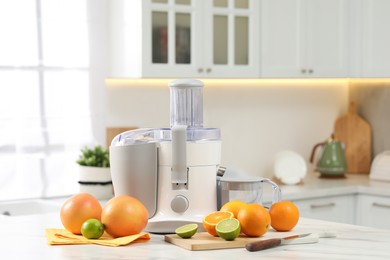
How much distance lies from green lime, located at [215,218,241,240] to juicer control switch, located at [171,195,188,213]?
0.62ft

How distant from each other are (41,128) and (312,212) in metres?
1.55

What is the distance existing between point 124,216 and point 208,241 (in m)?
0.25

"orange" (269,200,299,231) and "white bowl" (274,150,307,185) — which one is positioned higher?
"orange" (269,200,299,231)

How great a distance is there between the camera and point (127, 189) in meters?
2.60

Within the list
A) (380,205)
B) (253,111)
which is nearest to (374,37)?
(253,111)

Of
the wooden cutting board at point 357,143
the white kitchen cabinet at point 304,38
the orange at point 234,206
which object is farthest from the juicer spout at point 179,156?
the wooden cutting board at point 357,143

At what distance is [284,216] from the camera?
2.52m

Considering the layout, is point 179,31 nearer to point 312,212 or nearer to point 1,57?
point 1,57

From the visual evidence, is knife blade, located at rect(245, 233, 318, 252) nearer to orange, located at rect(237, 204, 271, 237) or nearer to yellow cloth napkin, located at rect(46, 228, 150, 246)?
orange, located at rect(237, 204, 271, 237)

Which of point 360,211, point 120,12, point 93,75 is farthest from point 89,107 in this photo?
point 360,211

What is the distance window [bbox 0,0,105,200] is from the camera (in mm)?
4180

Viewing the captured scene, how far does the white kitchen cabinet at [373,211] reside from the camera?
4.58 metres

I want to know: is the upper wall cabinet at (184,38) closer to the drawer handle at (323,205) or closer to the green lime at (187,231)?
the drawer handle at (323,205)

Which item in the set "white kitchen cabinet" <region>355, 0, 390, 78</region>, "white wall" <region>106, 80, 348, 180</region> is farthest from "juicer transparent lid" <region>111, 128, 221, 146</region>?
"white kitchen cabinet" <region>355, 0, 390, 78</region>
